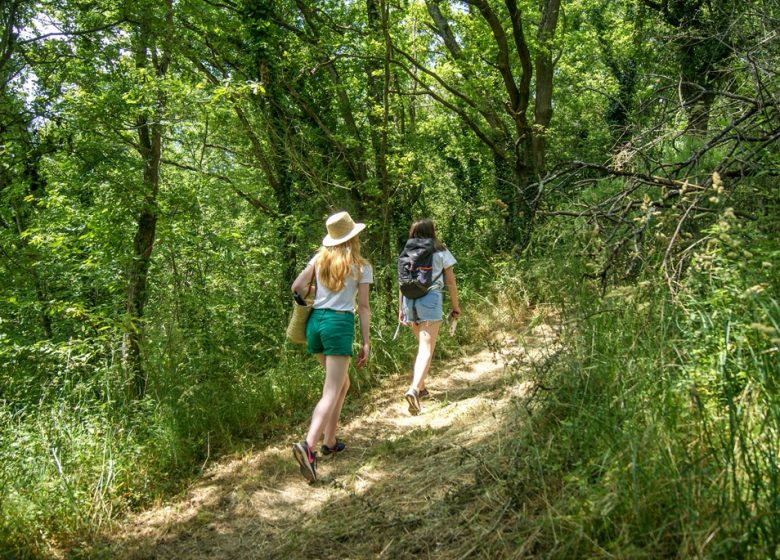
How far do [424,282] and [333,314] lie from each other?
57.9 inches

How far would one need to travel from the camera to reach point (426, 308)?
5668 mm

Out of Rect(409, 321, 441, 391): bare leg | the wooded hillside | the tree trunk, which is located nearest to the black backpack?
Rect(409, 321, 441, 391): bare leg

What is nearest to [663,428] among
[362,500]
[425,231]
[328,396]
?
[362,500]

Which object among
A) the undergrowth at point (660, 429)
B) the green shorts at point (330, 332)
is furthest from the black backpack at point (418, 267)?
the undergrowth at point (660, 429)

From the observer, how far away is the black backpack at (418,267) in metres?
5.58

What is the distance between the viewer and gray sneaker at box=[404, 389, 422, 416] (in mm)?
Answer: 5316

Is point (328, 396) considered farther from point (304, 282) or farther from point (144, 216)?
point (144, 216)

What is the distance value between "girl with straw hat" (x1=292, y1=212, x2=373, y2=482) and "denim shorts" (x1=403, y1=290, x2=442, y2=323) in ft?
3.79

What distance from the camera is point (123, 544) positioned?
3.78 metres

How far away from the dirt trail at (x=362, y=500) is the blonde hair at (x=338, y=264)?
4.29ft

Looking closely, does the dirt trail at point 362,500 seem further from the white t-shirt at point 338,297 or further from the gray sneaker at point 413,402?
the white t-shirt at point 338,297

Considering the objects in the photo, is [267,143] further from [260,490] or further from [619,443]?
[619,443]

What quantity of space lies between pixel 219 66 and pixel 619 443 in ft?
29.6

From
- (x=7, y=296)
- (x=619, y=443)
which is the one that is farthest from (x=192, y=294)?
(x=619, y=443)
